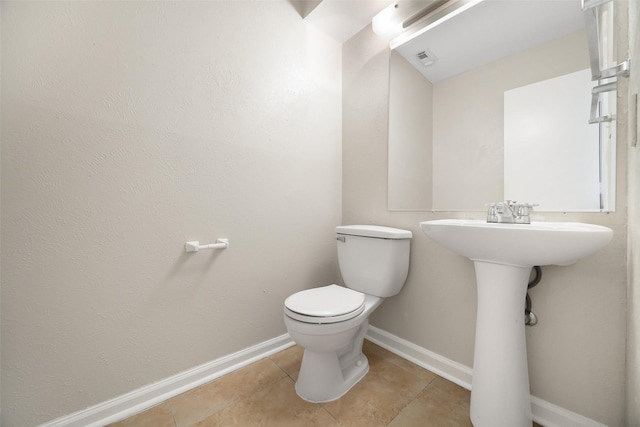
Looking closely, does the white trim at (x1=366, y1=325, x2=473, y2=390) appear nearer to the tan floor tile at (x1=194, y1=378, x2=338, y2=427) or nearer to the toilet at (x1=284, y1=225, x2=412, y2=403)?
the toilet at (x1=284, y1=225, x2=412, y2=403)

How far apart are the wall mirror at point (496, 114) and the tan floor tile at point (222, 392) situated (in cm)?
117

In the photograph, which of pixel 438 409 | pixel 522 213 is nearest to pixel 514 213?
pixel 522 213

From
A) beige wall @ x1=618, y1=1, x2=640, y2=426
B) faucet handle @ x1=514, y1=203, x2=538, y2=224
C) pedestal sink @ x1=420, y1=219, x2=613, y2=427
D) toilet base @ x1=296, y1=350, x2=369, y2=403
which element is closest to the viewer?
beige wall @ x1=618, y1=1, x2=640, y2=426

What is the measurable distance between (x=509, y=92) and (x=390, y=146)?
0.61m

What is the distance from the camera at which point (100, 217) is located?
3.23ft

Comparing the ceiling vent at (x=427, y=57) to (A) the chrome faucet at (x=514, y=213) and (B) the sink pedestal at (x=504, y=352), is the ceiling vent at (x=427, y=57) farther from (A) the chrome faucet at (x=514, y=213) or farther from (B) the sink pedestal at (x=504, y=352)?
(B) the sink pedestal at (x=504, y=352)

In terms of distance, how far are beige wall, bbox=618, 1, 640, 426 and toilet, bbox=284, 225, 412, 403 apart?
0.76 meters

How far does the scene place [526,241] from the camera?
0.75 m

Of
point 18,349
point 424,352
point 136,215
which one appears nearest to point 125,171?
point 136,215

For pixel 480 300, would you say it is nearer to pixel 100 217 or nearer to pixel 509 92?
pixel 509 92

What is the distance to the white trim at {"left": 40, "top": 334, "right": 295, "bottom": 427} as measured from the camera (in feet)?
3.16

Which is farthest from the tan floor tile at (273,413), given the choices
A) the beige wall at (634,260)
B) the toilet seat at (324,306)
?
the beige wall at (634,260)

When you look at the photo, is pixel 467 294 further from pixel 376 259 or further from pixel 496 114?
pixel 496 114

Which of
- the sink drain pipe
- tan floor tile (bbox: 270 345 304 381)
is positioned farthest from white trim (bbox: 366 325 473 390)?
tan floor tile (bbox: 270 345 304 381)
